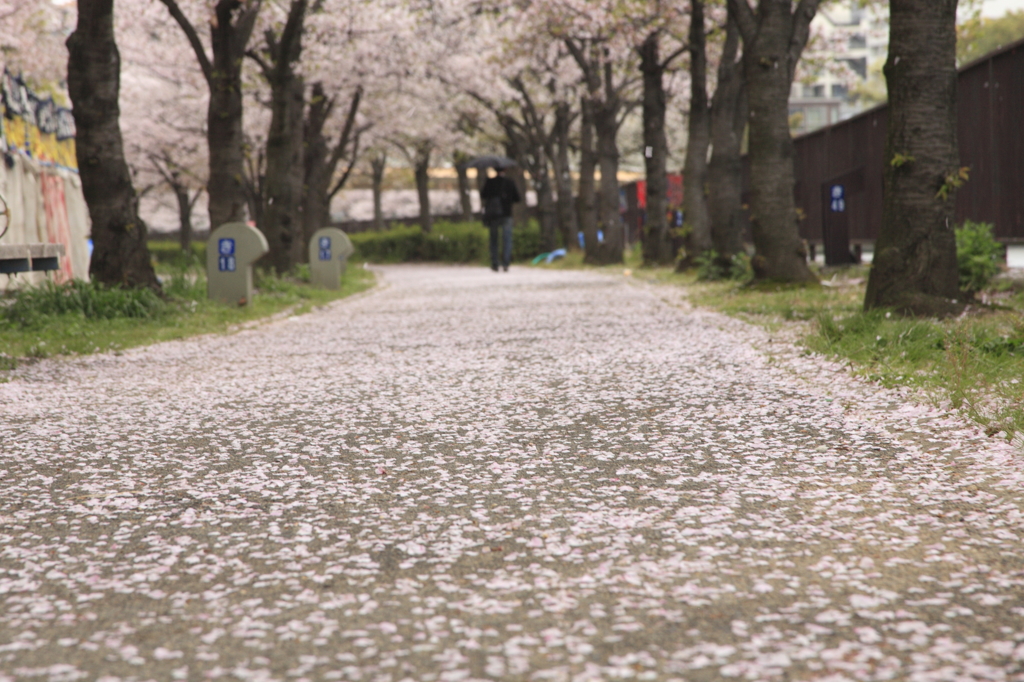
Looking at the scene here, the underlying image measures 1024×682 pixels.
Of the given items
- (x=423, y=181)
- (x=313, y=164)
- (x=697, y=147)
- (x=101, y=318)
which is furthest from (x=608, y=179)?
(x=423, y=181)

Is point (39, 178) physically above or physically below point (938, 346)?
above

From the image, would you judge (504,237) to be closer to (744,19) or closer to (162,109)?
(744,19)

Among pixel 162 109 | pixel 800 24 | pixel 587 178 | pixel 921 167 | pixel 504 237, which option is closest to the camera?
pixel 921 167

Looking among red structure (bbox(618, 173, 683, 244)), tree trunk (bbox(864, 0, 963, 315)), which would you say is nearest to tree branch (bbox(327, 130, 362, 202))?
red structure (bbox(618, 173, 683, 244))

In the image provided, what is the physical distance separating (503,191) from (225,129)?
8308 mm

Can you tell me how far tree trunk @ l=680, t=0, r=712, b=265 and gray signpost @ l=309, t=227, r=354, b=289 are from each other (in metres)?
5.97

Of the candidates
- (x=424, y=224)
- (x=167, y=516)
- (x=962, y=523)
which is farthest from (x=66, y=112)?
(x=424, y=224)

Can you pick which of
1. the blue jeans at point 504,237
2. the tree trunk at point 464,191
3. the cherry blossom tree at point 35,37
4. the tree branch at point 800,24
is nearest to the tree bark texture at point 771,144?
the tree branch at point 800,24

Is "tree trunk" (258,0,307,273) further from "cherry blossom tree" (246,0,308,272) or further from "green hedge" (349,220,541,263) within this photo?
"green hedge" (349,220,541,263)

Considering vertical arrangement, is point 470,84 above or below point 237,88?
above

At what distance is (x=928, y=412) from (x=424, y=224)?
44750mm

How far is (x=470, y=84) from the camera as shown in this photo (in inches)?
1508

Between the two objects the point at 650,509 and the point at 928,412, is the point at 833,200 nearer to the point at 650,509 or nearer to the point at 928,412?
the point at 928,412

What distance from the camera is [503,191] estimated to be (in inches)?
883
